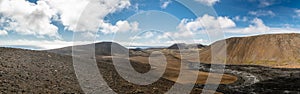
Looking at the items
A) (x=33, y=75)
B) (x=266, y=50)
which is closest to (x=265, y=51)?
(x=266, y=50)

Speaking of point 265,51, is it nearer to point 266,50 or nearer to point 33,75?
point 266,50

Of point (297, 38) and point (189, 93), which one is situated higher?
point (297, 38)

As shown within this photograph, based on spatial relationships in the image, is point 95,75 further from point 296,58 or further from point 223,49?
point 223,49

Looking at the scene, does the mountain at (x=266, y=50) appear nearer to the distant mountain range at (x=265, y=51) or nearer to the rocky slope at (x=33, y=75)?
the distant mountain range at (x=265, y=51)

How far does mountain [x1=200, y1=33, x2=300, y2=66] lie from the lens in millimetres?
147500

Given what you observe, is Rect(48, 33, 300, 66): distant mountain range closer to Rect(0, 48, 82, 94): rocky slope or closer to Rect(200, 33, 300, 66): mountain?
Rect(200, 33, 300, 66): mountain

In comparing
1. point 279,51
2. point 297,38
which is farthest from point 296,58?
point 297,38

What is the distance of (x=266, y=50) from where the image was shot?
533 feet

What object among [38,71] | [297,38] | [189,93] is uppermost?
[297,38]

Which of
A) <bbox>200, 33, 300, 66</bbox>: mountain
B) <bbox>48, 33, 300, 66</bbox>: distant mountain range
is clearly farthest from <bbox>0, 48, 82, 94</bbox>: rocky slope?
<bbox>200, 33, 300, 66</bbox>: mountain

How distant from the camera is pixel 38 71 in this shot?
30.8 meters

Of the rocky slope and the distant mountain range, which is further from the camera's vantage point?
the distant mountain range

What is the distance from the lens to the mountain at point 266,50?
484 feet

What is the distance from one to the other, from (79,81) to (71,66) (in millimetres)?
7443
